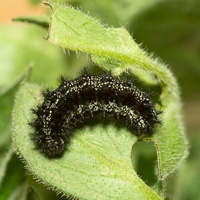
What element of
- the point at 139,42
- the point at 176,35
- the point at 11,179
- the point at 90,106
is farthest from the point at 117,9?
the point at 11,179

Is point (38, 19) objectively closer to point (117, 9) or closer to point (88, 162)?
point (88, 162)

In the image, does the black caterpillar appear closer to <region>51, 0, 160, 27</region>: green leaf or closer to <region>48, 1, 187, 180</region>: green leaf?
<region>48, 1, 187, 180</region>: green leaf

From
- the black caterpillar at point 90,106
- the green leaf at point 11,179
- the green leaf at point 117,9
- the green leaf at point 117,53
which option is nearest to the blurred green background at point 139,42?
the green leaf at point 117,9

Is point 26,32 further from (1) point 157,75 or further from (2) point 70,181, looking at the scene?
(2) point 70,181

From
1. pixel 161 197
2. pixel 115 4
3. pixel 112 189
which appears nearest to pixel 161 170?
pixel 161 197

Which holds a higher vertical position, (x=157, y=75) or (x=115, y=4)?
(x=115, y=4)

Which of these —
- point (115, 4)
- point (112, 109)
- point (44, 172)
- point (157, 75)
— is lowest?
point (44, 172)

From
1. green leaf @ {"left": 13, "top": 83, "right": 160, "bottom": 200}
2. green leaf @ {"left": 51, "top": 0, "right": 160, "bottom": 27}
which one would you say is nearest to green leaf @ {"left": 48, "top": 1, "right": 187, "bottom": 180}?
green leaf @ {"left": 13, "top": 83, "right": 160, "bottom": 200}
